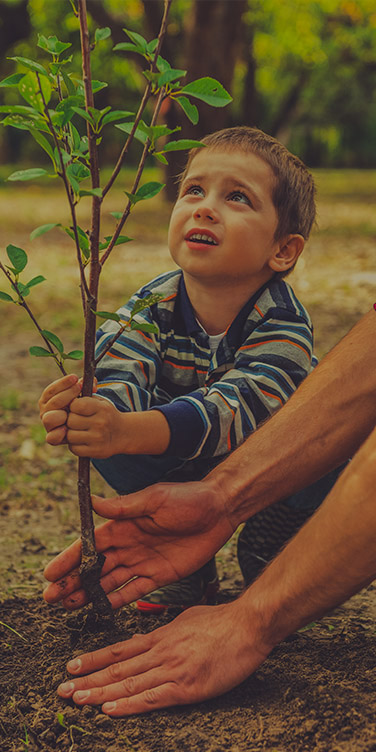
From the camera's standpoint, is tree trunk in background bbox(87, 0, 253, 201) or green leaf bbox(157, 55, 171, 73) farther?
tree trunk in background bbox(87, 0, 253, 201)

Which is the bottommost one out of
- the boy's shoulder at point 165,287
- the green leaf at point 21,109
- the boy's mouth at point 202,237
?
the boy's shoulder at point 165,287

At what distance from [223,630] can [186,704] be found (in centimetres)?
18

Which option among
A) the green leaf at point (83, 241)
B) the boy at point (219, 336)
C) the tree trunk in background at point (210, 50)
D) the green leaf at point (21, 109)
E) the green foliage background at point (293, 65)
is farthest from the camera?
the green foliage background at point (293, 65)

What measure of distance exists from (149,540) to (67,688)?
43cm

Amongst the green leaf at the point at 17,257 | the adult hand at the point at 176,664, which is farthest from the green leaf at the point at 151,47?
the adult hand at the point at 176,664

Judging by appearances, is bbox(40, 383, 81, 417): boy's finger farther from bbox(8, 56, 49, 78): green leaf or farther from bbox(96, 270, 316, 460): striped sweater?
bbox(8, 56, 49, 78): green leaf

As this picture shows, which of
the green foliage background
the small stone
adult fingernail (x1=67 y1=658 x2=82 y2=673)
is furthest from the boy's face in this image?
the green foliage background

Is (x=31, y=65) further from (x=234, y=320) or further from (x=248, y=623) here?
(x=248, y=623)

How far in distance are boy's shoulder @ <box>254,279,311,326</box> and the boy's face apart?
2.8 inches

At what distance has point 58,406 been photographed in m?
1.82

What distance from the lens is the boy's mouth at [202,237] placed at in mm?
2229

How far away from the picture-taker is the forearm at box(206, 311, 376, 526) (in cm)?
207

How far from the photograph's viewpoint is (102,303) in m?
6.75

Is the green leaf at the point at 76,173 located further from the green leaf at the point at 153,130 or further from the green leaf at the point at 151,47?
the green leaf at the point at 151,47
